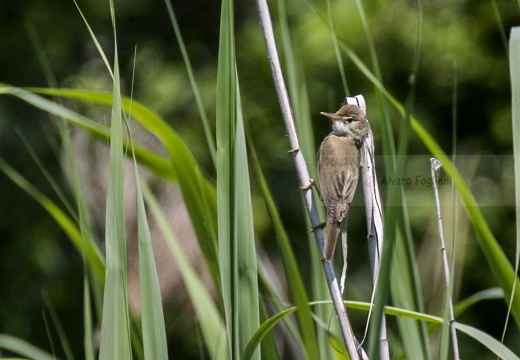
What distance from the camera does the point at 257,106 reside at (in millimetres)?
2887

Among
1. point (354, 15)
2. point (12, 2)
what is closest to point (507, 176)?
point (354, 15)

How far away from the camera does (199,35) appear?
320cm

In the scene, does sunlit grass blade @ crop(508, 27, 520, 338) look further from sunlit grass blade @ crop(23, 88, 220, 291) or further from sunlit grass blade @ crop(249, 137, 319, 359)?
sunlit grass blade @ crop(23, 88, 220, 291)

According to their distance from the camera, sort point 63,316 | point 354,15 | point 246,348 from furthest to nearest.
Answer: point 63,316 < point 354,15 < point 246,348

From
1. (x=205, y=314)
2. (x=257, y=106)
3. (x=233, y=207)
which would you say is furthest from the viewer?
(x=257, y=106)

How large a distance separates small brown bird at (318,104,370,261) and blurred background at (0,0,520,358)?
5.39 ft

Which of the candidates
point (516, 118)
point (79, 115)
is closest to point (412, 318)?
point (516, 118)

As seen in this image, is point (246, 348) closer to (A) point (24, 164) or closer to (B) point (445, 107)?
(B) point (445, 107)

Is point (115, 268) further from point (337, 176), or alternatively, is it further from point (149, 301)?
point (337, 176)

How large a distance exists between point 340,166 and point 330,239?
0.17 meters

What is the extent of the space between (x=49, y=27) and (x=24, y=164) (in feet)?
1.93

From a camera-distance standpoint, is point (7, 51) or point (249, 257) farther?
point (7, 51)

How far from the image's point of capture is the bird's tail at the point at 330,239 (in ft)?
2.42

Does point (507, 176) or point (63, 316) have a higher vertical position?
point (507, 176)
